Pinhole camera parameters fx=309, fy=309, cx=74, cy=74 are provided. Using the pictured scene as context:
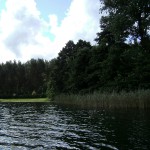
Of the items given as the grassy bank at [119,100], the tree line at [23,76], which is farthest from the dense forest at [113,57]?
the tree line at [23,76]

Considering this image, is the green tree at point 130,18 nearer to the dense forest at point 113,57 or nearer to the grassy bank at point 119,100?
the dense forest at point 113,57

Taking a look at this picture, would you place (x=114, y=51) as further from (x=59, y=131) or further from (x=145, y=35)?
(x=59, y=131)

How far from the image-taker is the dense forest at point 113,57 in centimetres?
4306

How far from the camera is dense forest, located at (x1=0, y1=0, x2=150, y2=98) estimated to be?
141ft

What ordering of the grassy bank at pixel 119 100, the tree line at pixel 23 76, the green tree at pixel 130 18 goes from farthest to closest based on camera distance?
the tree line at pixel 23 76
the green tree at pixel 130 18
the grassy bank at pixel 119 100

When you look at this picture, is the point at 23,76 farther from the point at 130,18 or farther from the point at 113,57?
the point at 130,18

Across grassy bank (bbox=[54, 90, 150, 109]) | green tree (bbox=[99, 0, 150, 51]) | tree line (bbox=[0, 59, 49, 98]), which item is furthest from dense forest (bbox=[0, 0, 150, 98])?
tree line (bbox=[0, 59, 49, 98])

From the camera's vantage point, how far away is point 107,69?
183 ft

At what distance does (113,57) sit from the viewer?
53.7 metres

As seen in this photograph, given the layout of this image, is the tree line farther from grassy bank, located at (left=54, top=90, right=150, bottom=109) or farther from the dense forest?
grassy bank, located at (left=54, top=90, right=150, bottom=109)

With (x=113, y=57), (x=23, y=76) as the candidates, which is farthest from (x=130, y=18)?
(x=23, y=76)

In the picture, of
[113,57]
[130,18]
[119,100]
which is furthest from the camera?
[113,57]

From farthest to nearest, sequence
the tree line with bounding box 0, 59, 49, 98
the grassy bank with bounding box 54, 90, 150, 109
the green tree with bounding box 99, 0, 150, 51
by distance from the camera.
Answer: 1. the tree line with bounding box 0, 59, 49, 98
2. the green tree with bounding box 99, 0, 150, 51
3. the grassy bank with bounding box 54, 90, 150, 109

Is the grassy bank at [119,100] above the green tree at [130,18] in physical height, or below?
below
